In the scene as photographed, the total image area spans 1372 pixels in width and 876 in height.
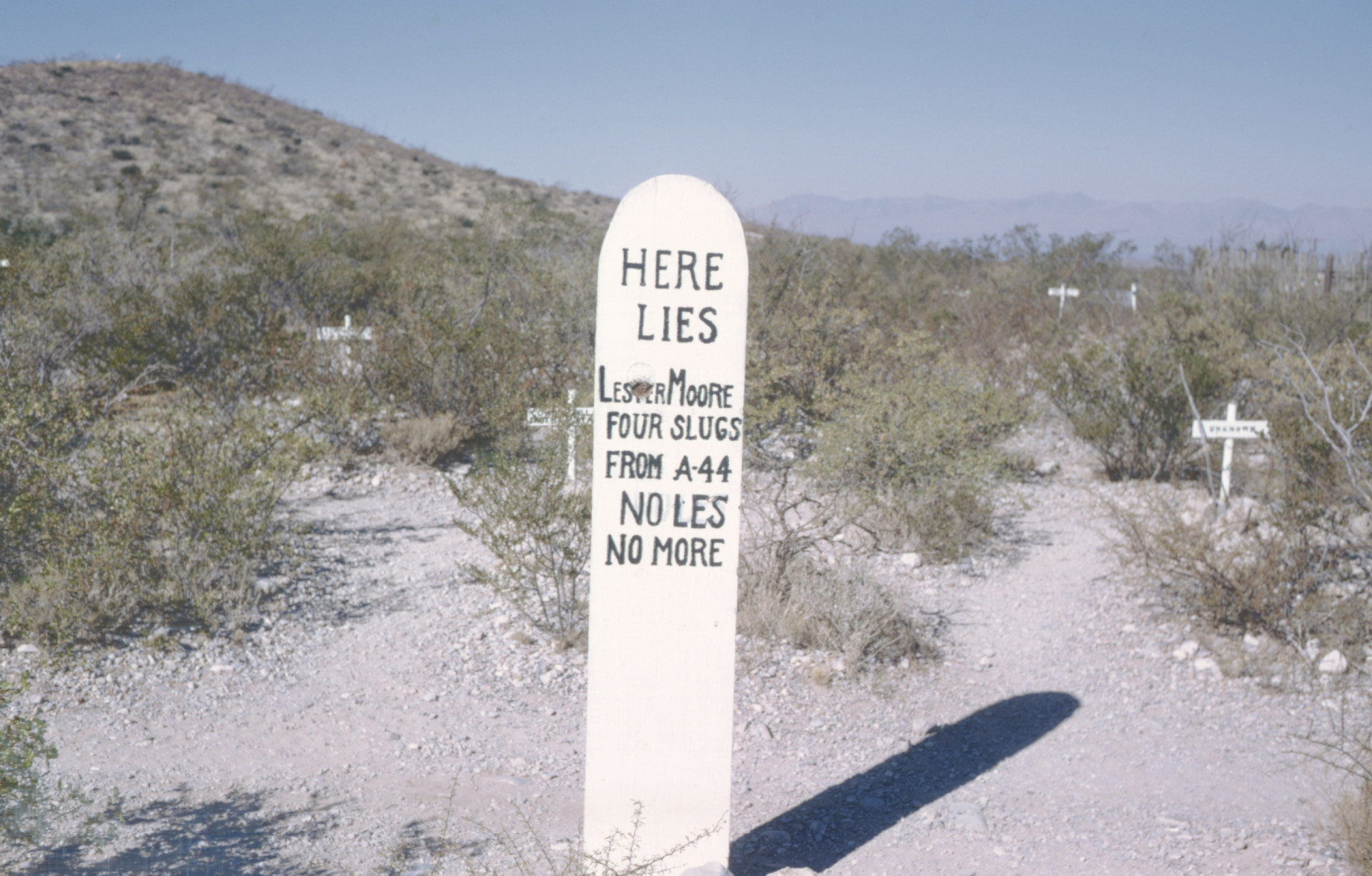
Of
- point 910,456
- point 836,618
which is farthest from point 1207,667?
point 910,456

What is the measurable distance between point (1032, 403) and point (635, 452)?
8859 millimetres

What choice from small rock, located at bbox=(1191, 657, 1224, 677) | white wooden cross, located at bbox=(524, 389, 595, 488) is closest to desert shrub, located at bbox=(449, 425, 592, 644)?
white wooden cross, located at bbox=(524, 389, 595, 488)

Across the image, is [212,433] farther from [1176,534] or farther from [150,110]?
[150,110]

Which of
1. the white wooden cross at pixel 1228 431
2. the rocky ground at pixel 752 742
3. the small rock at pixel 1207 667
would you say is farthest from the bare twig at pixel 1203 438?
the small rock at pixel 1207 667

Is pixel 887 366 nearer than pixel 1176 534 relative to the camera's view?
No

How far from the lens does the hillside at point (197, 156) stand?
3064 centimetres

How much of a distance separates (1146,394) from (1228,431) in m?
1.29

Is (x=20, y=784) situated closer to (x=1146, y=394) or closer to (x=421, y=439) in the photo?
(x=421, y=439)

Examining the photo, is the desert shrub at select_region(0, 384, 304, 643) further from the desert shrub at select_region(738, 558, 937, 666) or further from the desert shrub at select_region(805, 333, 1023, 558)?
the desert shrub at select_region(805, 333, 1023, 558)

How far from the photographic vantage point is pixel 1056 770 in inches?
175

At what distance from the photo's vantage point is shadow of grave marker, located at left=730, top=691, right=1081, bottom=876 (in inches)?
146

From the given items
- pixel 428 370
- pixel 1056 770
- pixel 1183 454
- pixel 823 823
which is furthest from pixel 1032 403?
pixel 823 823

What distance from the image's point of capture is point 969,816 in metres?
3.97

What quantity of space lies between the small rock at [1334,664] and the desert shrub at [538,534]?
3.93 m
